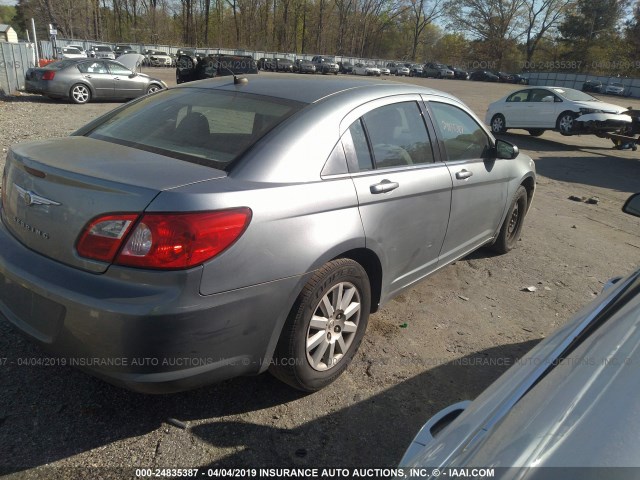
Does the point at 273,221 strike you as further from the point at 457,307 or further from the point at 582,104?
the point at 582,104

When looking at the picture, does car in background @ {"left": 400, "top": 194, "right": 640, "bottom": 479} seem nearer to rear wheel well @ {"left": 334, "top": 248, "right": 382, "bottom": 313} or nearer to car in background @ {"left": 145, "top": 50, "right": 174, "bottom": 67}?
rear wheel well @ {"left": 334, "top": 248, "right": 382, "bottom": 313}

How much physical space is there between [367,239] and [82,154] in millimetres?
1567

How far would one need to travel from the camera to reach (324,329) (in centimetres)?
272

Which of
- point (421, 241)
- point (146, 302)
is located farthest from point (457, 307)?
point (146, 302)

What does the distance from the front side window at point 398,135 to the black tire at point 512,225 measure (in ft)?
5.63

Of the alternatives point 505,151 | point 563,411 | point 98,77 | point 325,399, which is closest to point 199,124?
point 325,399

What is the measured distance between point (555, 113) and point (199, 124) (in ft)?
46.5

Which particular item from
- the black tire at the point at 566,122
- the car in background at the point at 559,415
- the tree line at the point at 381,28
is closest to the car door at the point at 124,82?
the black tire at the point at 566,122

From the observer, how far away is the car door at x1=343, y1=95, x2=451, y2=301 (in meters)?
2.87

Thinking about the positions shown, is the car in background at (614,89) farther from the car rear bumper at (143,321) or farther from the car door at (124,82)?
the car rear bumper at (143,321)

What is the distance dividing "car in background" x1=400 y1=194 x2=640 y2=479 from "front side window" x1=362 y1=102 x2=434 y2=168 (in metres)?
1.66

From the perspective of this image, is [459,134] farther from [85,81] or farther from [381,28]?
[381,28]

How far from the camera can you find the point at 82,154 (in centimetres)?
254

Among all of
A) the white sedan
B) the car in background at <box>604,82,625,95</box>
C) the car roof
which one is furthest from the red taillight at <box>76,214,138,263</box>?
the car in background at <box>604,82,625,95</box>
